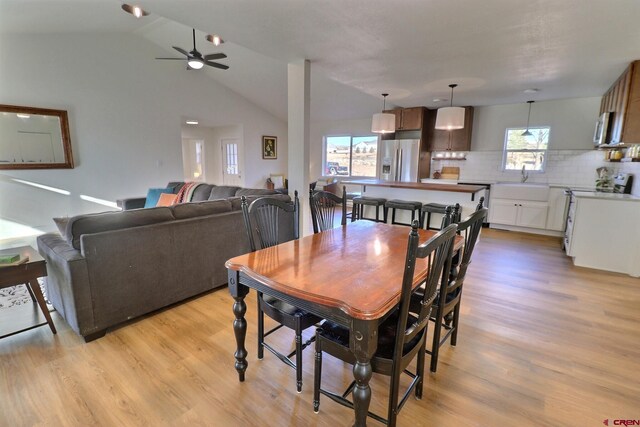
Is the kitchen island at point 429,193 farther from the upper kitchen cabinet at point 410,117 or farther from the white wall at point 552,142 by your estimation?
the upper kitchen cabinet at point 410,117

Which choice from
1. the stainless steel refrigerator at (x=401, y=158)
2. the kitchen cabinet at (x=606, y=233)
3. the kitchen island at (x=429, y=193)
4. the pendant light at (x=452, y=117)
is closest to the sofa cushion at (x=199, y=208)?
the kitchen island at (x=429, y=193)

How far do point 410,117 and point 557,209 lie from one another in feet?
10.3

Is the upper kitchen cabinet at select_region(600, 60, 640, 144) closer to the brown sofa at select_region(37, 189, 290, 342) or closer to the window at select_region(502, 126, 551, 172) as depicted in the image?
the window at select_region(502, 126, 551, 172)

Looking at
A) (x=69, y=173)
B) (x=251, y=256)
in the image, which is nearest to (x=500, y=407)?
(x=251, y=256)

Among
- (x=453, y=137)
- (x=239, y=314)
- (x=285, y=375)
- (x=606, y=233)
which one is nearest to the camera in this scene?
(x=239, y=314)

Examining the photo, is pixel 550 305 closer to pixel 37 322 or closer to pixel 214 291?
pixel 214 291

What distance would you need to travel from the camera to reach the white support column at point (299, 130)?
3.65m

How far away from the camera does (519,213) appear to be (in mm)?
5434

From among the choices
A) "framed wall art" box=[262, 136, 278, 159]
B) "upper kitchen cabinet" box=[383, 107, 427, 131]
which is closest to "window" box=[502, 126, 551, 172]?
"upper kitchen cabinet" box=[383, 107, 427, 131]

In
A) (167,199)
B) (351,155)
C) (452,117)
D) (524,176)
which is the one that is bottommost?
(167,199)

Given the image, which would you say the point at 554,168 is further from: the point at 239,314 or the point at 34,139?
the point at 34,139

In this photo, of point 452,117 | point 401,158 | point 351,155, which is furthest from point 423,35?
point 351,155

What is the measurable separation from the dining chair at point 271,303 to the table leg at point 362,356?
485mm

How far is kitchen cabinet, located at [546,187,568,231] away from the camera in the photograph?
16.7 ft
